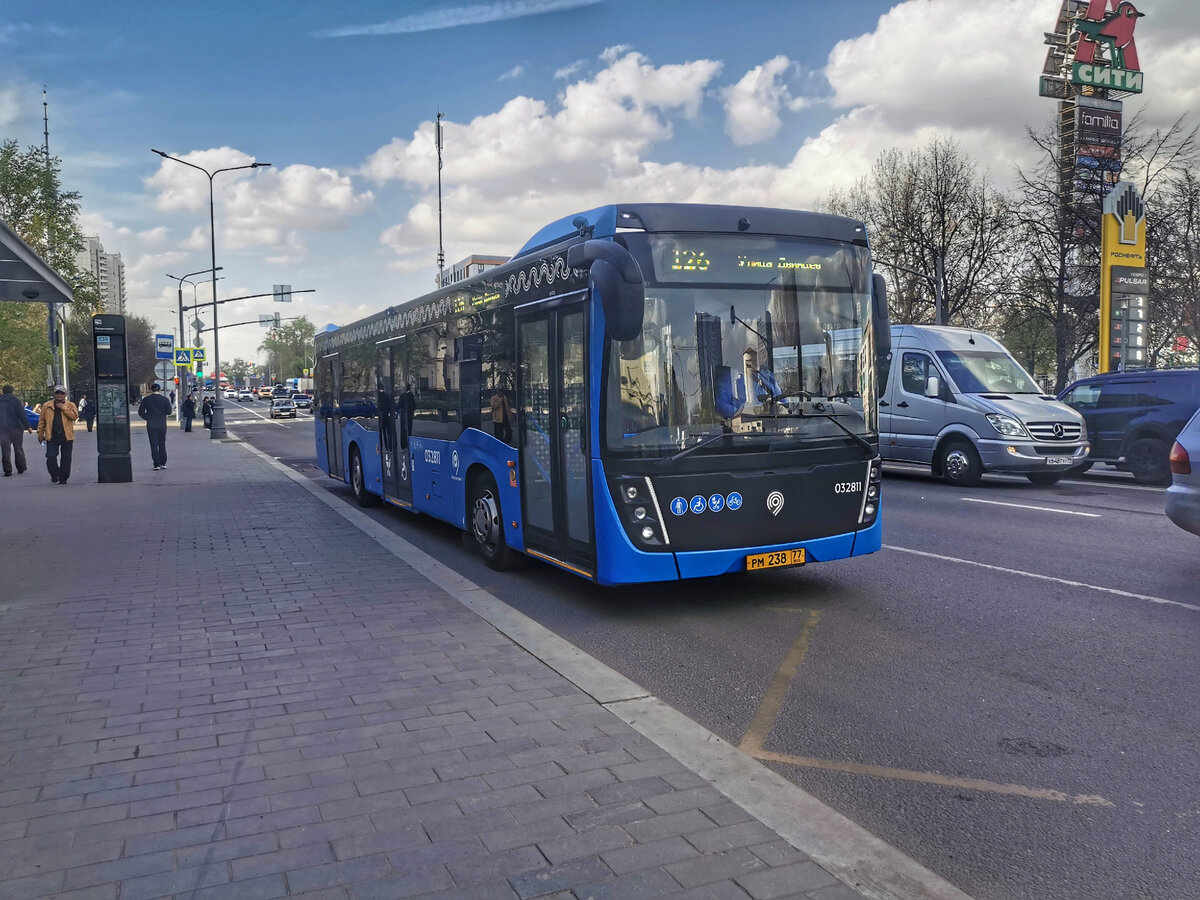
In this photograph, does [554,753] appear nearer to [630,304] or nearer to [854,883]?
[854,883]

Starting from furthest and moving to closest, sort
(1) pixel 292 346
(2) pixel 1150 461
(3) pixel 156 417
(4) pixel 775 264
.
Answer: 1. (1) pixel 292 346
2. (3) pixel 156 417
3. (2) pixel 1150 461
4. (4) pixel 775 264

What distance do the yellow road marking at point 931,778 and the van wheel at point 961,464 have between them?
1187 cm

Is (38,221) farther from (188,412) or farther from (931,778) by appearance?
(931,778)

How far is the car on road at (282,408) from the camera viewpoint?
65.4 meters

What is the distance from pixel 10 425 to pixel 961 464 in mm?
18368

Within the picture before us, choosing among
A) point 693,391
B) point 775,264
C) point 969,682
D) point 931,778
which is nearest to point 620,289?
point 693,391

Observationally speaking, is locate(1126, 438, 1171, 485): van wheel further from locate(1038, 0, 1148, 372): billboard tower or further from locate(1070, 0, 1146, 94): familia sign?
locate(1070, 0, 1146, 94): familia sign

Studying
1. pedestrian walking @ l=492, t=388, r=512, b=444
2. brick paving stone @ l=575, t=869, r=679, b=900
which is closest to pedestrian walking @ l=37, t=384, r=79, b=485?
pedestrian walking @ l=492, t=388, r=512, b=444

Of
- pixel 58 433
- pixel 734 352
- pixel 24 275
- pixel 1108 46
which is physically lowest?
pixel 58 433

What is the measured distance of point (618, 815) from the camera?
12.3ft

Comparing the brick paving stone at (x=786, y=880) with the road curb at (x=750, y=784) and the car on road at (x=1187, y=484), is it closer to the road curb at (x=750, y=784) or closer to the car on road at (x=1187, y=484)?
the road curb at (x=750, y=784)

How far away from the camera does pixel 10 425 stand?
2003 centimetres

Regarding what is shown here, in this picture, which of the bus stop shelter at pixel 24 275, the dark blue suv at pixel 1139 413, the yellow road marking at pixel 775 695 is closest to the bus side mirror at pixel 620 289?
the yellow road marking at pixel 775 695

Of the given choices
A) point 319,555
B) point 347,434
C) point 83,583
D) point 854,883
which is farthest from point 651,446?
point 347,434
